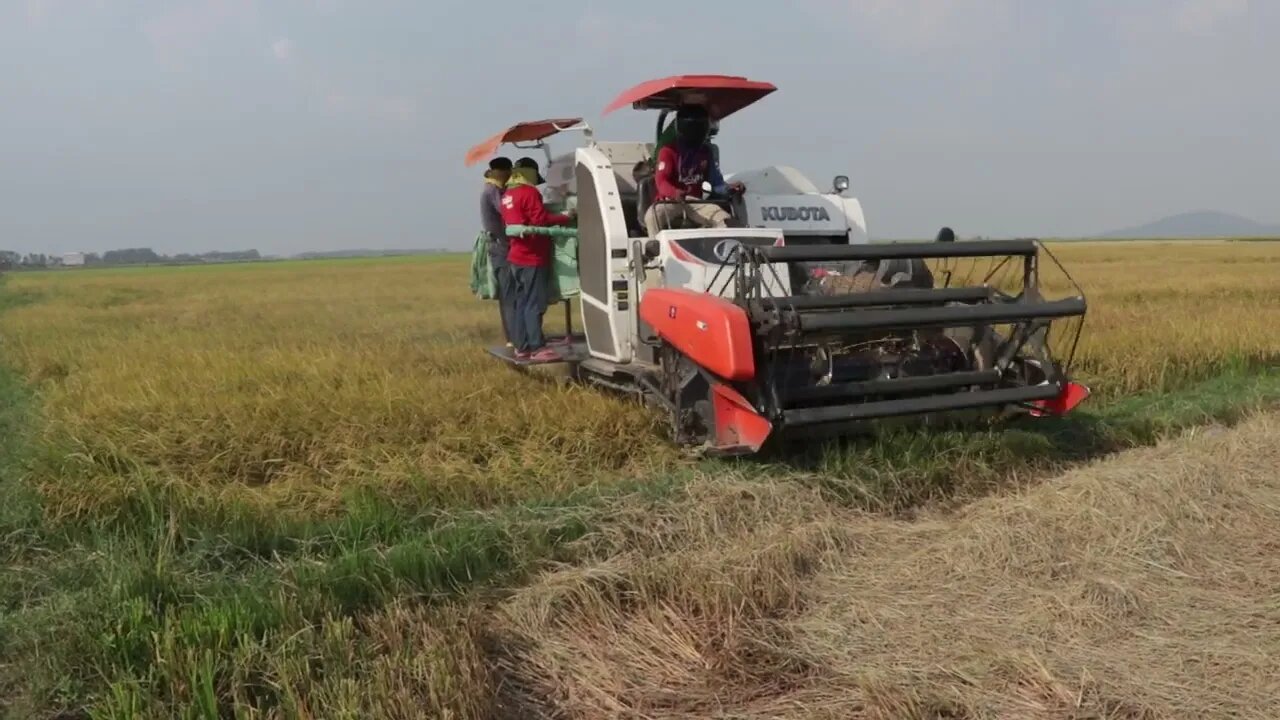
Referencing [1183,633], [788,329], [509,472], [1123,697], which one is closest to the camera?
[1123,697]

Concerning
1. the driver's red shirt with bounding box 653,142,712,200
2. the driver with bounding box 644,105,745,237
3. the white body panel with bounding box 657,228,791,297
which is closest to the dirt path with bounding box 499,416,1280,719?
the white body panel with bounding box 657,228,791,297

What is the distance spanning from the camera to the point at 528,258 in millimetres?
7270

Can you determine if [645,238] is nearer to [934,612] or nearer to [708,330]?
[708,330]

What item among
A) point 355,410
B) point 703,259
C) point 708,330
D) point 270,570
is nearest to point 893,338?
point 703,259

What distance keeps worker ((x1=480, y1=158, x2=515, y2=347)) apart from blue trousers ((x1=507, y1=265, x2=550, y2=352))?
274 millimetres

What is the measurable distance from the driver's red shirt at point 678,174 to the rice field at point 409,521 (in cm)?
148

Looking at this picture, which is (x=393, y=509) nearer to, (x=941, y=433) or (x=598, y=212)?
(x=598, y=212)

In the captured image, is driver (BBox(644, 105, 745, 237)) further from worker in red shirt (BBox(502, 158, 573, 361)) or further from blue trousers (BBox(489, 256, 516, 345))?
blue trousers (BBox(489, 256, 516, 345))

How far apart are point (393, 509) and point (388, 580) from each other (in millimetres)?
978

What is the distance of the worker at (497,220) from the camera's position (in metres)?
7.62

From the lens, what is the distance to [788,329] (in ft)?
14.7

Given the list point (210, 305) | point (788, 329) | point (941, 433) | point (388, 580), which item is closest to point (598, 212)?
point (788, 329)

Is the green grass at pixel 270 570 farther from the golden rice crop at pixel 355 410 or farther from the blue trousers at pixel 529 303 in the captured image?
the blue trousers at pixel 529 303

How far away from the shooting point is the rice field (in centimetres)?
289
